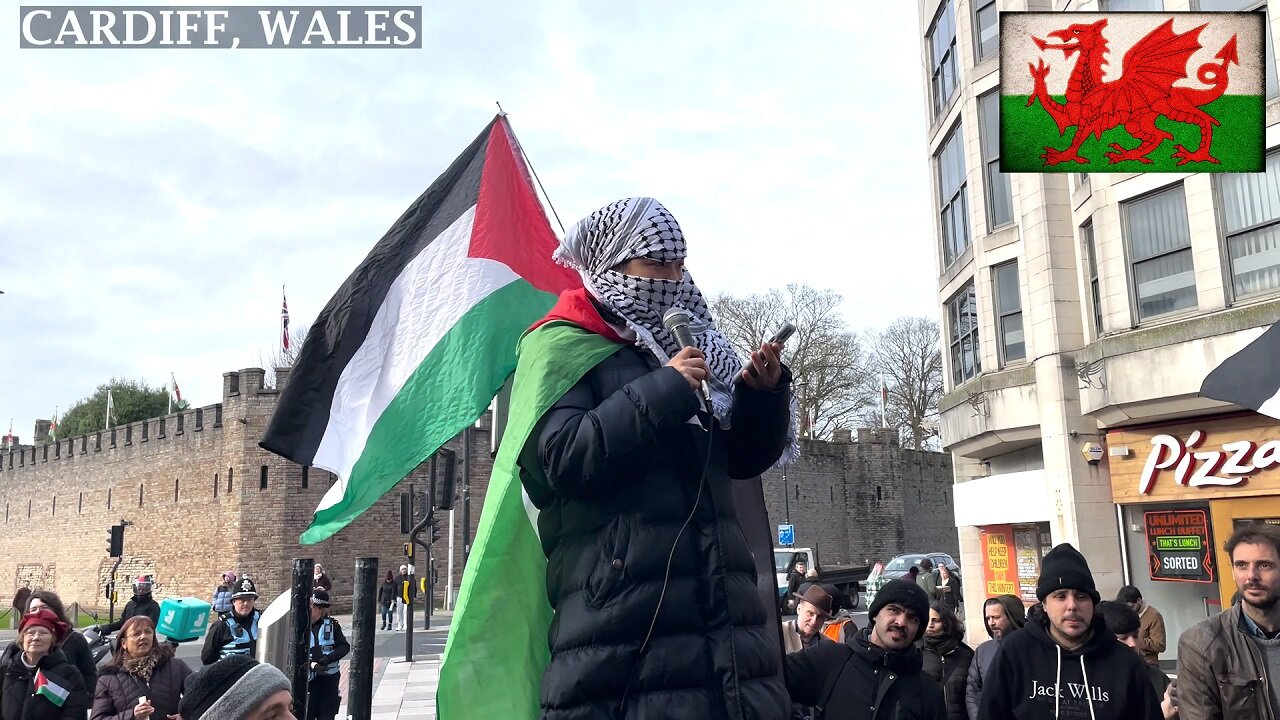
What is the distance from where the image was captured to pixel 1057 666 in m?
4.21

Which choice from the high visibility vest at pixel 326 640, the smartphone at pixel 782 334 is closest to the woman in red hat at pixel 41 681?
the high visibility vest at pixel 326 640

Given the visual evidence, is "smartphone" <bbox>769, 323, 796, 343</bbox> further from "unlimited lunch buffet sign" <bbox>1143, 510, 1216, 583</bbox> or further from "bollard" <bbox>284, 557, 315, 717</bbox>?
"unlimited lunch buffet sign" <bbox>1143, 510, 1216, 583</bbox>

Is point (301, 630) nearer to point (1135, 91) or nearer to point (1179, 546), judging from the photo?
point (1135, 91)

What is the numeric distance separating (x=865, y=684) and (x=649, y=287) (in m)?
2.64

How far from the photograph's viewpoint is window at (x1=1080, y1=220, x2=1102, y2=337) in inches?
640

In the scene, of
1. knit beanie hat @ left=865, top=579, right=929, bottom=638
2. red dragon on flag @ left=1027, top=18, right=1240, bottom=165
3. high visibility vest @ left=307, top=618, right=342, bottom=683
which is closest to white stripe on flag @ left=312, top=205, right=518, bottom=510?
knit beanie hat @ left=865, top=579, right=929, bottom=638

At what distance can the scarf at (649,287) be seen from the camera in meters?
2.54

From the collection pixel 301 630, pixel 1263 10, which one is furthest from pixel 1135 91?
pixel 1263 10

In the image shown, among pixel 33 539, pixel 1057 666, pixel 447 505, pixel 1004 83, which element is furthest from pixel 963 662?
pixel 33 539

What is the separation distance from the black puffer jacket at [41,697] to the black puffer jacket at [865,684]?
13.9 feet

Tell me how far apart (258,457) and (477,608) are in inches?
1611

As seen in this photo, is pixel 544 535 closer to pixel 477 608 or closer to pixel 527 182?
pixel 477 608

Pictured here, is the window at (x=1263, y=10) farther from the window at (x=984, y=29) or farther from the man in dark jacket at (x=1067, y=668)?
the man in dark jacket at (x=1067, y=668)

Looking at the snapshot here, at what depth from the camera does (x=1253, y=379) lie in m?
5.64
